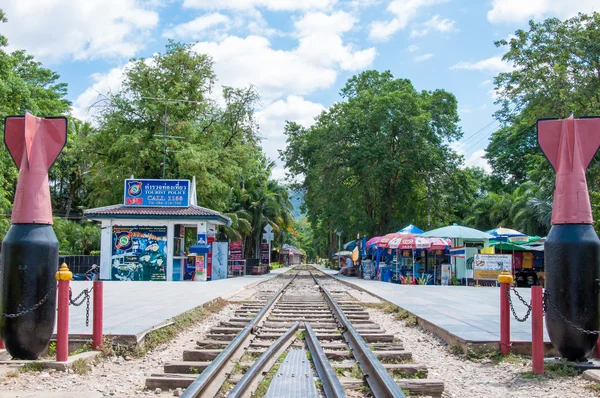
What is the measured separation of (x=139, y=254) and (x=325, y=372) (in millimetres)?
21817

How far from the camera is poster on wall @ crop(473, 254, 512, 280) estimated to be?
23.9 meters

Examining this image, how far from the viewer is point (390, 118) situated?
35.4 meters

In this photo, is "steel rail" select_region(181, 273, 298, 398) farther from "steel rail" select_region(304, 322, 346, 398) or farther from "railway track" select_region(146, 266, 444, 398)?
"steel rail" select_region(304, 322, 346, 398)

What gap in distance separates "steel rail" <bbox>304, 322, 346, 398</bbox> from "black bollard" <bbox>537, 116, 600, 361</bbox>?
110 inches

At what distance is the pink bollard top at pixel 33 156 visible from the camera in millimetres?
6730

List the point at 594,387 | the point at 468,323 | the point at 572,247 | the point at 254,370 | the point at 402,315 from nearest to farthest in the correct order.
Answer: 1. the point at 594,387
2. the point at 254,370
3. the point at 572,247
4. the point at 468,323
5. the point at 402,315

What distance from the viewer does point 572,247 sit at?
21.6 feet

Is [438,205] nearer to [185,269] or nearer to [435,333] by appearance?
[185,269]

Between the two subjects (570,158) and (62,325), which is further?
(570,158)

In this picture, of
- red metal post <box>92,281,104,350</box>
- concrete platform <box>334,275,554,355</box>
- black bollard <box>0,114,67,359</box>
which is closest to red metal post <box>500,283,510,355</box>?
concrete platform <box>334,275,554,355</box>

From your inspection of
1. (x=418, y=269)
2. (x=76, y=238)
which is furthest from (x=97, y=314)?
(x=76, y=238)

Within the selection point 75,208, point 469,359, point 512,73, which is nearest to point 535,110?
point 512,73

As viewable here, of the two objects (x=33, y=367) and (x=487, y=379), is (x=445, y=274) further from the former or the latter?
(x=33, y=367)

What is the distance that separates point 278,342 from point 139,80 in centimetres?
3414
